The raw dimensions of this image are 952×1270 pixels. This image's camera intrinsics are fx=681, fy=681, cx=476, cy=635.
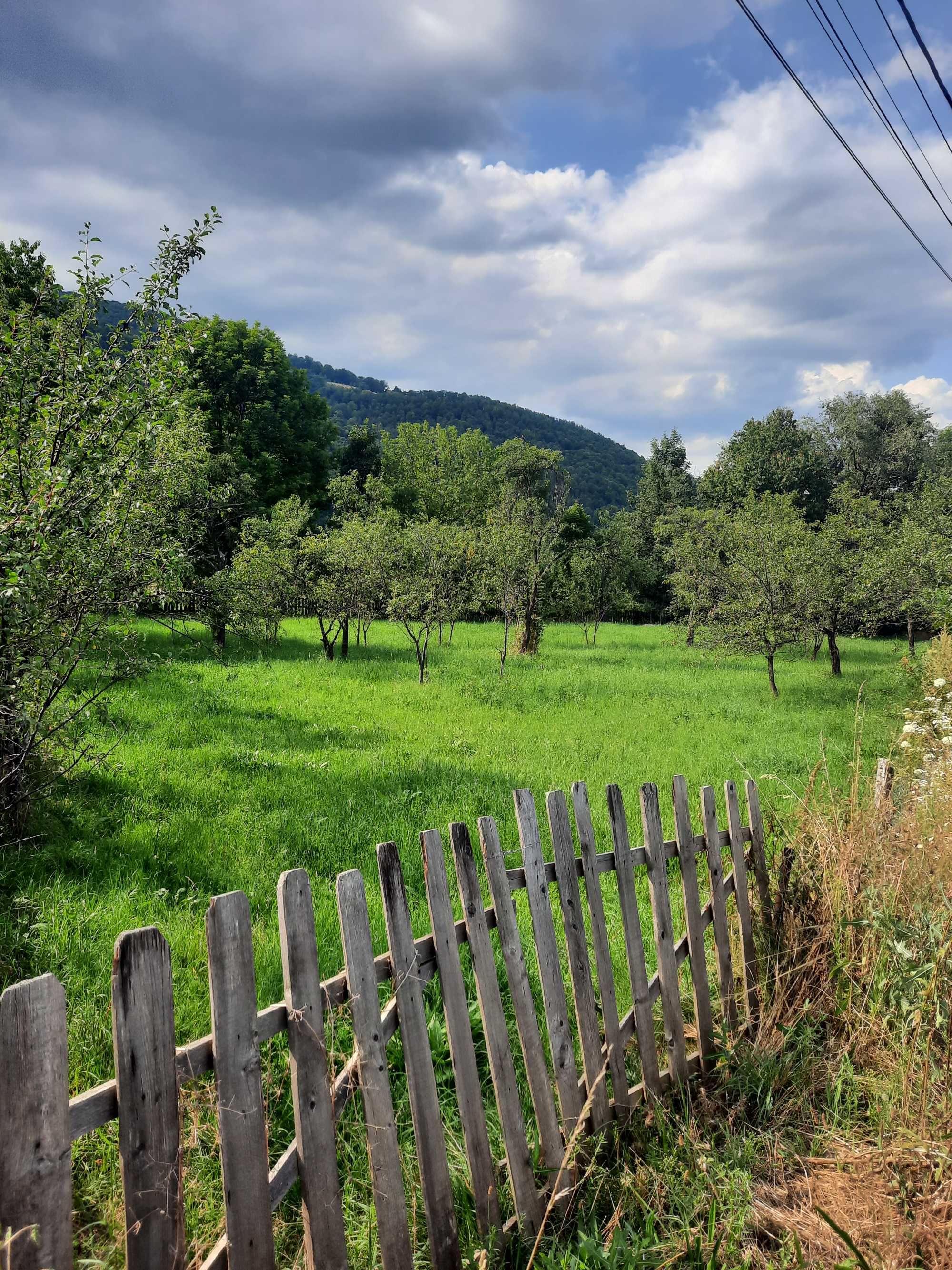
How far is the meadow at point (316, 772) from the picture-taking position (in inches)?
165

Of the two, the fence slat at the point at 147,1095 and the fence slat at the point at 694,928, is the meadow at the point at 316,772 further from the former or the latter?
the fence slat at the point at 147,1095

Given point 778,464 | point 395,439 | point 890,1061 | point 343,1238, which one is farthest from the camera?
point 395,439

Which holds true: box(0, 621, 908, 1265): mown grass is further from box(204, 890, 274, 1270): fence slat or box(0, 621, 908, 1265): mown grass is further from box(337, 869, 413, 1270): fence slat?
box(337, 869, 413, 1270): fence slat

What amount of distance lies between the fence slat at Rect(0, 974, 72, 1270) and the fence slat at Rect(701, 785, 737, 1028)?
119 inches

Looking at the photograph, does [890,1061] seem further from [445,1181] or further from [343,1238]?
[343,1238]

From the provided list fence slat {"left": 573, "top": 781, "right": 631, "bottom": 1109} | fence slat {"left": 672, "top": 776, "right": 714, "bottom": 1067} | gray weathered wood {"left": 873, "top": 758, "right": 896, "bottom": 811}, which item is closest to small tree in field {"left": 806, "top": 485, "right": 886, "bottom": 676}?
gray weathered wood {"left": 873, "top": 758, "right": 896, "bottom": 811}

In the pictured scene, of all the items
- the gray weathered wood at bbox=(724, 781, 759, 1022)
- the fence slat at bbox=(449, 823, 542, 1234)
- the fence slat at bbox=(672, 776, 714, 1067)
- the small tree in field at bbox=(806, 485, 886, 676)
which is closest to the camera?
the fence slat at bbox=(449, 823, 542, 1234)

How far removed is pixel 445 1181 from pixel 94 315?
571cm

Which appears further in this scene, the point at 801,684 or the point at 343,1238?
the point at 801,684

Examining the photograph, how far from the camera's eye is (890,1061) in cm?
303

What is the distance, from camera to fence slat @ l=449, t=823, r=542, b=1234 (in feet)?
7.77

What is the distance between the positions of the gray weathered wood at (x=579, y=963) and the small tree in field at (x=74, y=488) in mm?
2946

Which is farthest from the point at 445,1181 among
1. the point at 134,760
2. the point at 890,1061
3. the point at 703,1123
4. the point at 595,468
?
the point at 595,468

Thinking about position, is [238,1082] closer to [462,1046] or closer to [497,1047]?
[462,1046]
